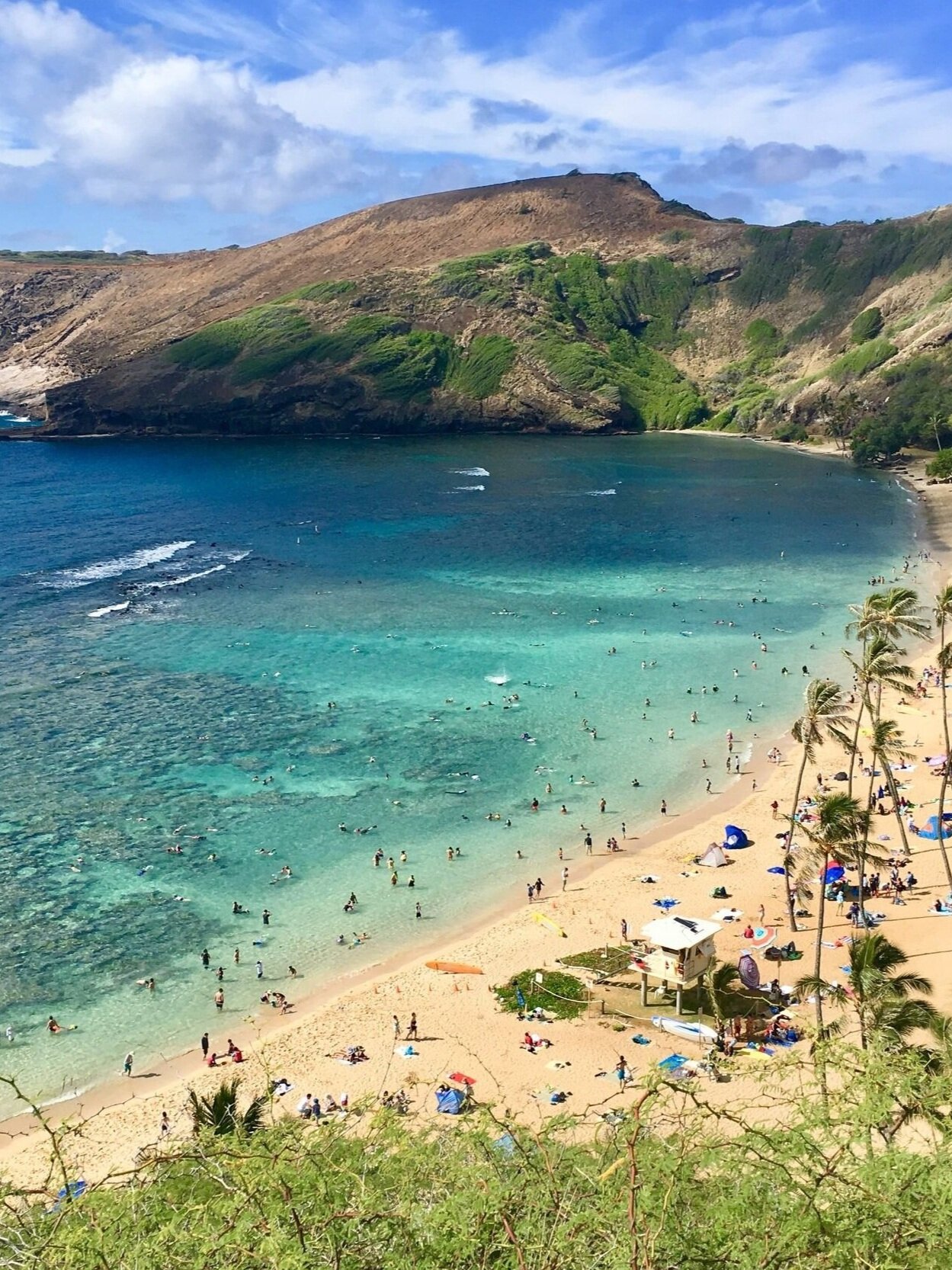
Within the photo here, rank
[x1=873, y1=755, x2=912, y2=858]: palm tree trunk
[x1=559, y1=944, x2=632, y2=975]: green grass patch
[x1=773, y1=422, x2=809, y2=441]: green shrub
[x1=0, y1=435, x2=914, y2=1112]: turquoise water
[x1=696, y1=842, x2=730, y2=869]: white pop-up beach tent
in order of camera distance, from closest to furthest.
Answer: [x1=559, y1=944, x2=632, y2=975]: green grass patch, [x1=0, y1=435, x2=914, y2=1112]: turquoise water, [x1=873, y1=755, x2=912, y2=858]: palm tree trunk, [x1=696, y1=842, x2=730, y2=869]: white pop-up beach tent, [x1=773, y1=422, x2=809, y2=441]: green shrub

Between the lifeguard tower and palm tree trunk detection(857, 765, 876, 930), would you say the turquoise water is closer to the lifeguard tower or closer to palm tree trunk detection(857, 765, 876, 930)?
palm tree trunk detection(857, 765, 876, 930)

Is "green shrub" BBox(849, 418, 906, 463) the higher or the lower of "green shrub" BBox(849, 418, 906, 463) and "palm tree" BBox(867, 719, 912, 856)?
the higher

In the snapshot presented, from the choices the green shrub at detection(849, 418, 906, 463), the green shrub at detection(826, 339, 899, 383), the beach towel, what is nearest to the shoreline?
the beach towel

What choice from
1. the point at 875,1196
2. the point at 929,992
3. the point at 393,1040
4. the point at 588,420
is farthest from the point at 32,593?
the point at 588,420

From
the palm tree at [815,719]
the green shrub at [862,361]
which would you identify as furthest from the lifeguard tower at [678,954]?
the green shrub at [862,361]

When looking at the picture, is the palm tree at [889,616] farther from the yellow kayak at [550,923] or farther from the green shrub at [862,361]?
the green shrub at [862,361]

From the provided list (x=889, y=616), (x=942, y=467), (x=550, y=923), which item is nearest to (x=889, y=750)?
(x=889, y=616)

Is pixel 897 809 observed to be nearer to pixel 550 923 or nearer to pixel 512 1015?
pixel 550 923
